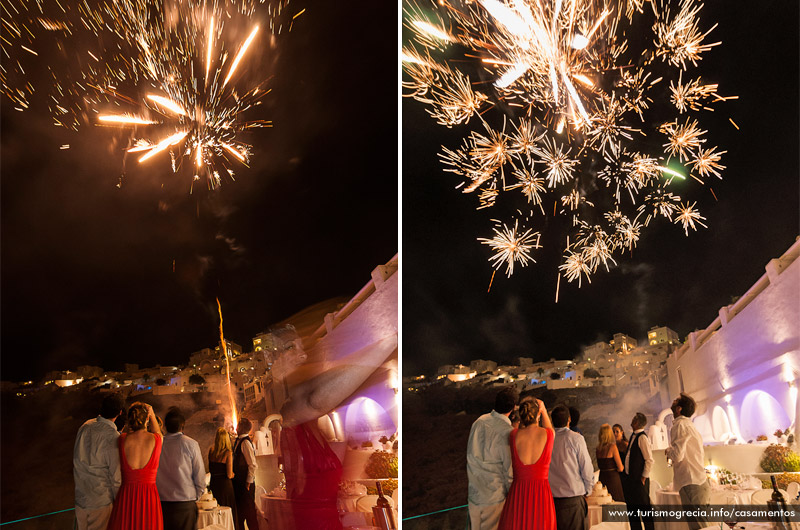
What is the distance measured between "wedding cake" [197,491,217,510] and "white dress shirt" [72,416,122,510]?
1.44 ft

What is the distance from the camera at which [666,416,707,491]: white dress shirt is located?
160 inches

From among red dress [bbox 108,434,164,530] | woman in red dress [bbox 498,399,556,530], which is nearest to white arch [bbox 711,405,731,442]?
woman in red dress [bbox 498,399,556,530]

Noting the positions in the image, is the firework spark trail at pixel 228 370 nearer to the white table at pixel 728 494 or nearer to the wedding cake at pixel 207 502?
the wedding cake at pixel 207 502

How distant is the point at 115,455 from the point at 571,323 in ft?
9.76

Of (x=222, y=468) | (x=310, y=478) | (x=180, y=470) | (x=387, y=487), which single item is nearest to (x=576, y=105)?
(x=387, y=487)

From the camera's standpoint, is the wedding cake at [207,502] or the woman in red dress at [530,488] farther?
the woman in red dress at [530,488]

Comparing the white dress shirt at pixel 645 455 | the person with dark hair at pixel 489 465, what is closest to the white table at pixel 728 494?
the white dress shirt at pixel 645 455

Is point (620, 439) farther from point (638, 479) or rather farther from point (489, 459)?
point (489, 459)

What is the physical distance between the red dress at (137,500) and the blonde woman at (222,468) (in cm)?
30

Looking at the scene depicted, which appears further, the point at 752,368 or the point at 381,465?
the point at 752,368

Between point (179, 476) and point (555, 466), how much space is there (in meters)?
2.26

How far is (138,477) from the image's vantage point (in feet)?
10.7

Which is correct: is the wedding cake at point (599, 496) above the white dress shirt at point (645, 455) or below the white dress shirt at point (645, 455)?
below

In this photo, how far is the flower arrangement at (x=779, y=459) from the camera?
402 centimetres
